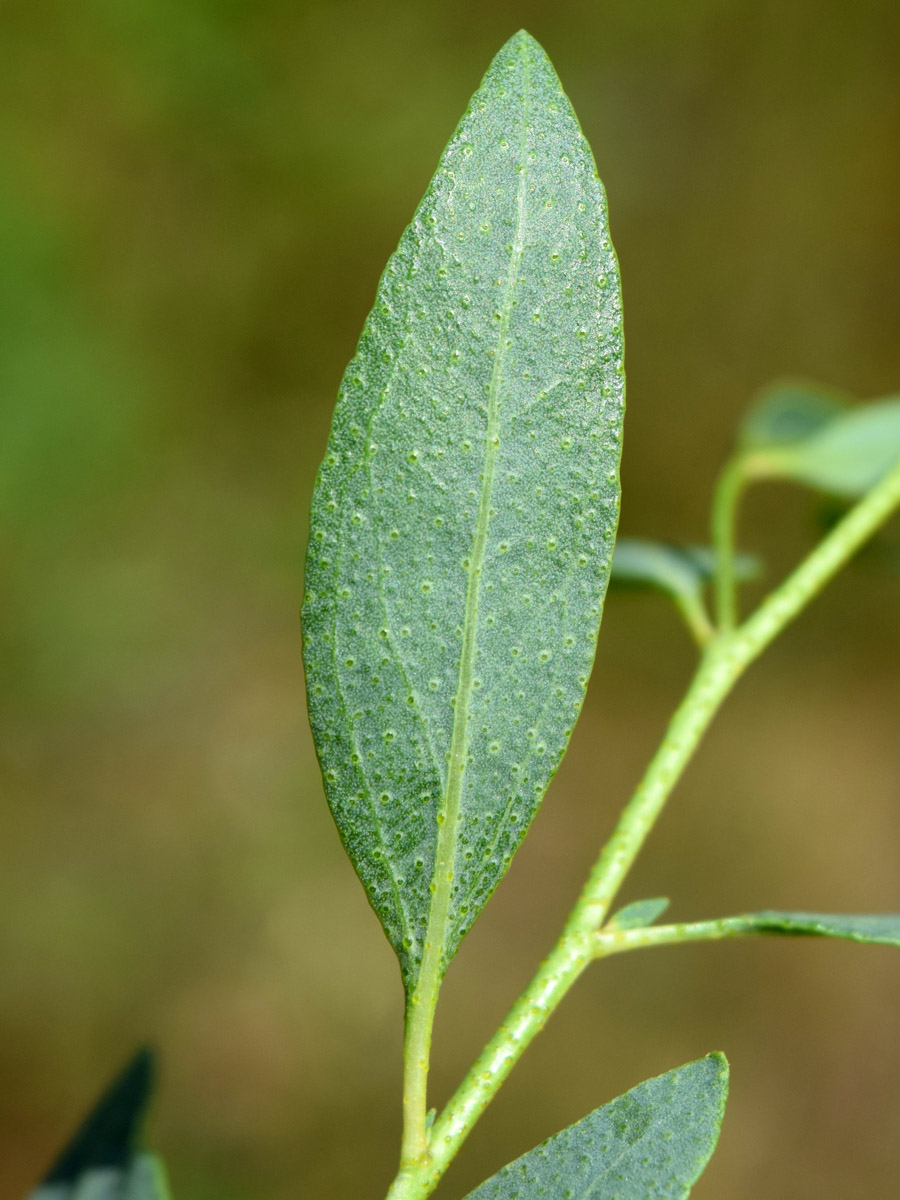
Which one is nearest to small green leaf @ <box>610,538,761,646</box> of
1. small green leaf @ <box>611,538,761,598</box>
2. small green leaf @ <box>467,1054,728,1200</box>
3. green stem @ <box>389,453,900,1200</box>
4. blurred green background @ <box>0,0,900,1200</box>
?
small green leaf @ <box>611,538,761,598</box>

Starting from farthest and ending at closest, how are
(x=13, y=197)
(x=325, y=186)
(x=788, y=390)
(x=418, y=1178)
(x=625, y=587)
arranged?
(x=325, y=186) → (x=13, y=197) → (x=788, y=390) → (x=625, y=587) → (x=418, y=1178)

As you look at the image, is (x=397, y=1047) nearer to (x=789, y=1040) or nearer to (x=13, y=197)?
(x=789, y=1040)

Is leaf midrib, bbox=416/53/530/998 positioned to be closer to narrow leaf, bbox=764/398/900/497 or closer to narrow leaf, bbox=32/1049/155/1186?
narrow leaf, bbox=32/1049/155/1186

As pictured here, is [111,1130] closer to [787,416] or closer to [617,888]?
[617,888]

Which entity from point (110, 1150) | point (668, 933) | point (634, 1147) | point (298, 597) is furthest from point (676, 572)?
point (298, 597)

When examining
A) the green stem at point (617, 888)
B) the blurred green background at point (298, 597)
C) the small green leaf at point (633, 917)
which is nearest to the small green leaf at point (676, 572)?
the green stem at point (617, 888)

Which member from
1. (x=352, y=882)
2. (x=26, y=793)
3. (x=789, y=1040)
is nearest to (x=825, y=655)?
(x=789, y=1040)
